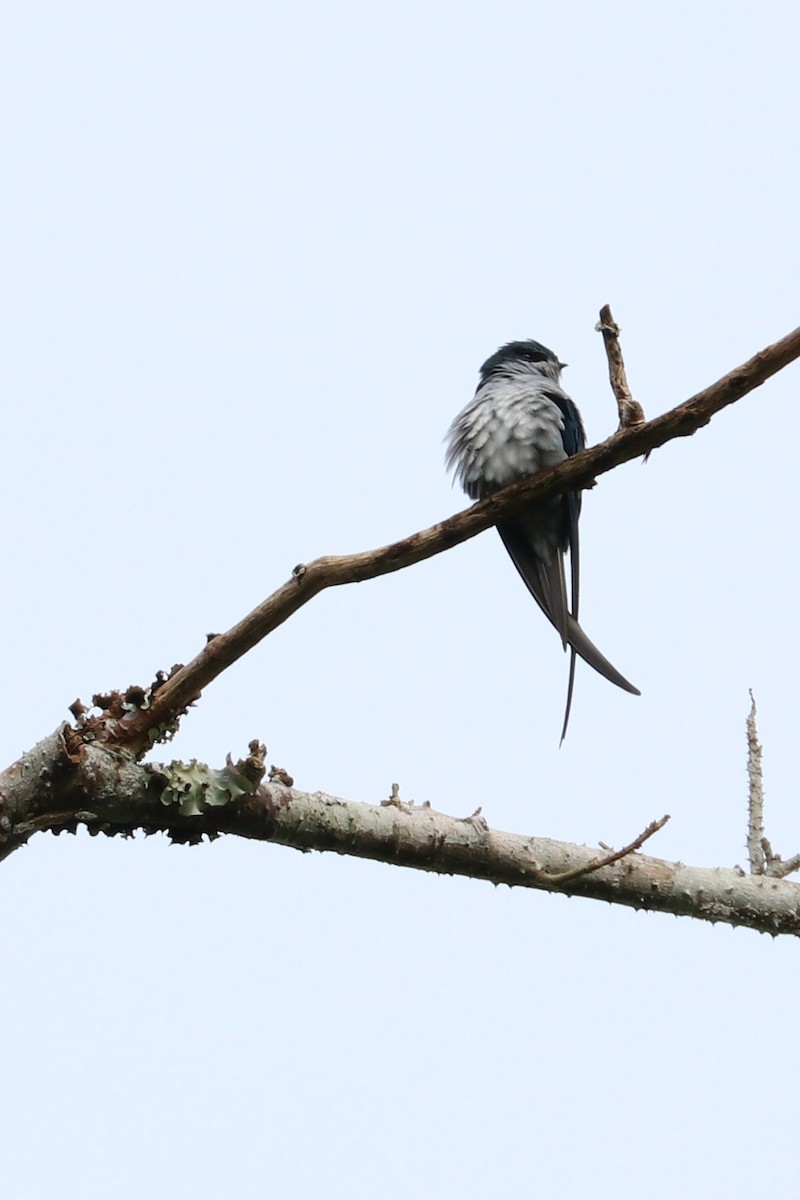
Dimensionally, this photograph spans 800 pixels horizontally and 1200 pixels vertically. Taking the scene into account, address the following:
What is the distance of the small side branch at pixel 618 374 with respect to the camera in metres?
3.27

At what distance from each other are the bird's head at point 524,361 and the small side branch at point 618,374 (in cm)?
196

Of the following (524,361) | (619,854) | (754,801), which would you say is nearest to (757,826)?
(754,801)

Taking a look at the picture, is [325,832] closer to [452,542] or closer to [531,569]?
[452,542]

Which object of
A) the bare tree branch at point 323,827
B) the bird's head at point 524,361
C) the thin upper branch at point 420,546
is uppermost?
the bird's head at point 524,361

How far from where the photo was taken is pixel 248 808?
2.96m

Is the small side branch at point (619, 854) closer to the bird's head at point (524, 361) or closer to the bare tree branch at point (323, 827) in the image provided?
the bare tree branch at point (323, 827)

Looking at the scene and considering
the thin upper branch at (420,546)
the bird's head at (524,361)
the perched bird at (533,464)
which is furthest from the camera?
the bird's head at (524,361)

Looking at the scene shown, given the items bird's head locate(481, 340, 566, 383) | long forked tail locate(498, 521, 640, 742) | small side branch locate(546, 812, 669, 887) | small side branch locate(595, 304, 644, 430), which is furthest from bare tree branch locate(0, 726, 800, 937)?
bird's head locate(481, 340, 566, 383)

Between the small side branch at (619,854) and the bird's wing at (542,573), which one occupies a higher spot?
the bird's wing at (542,573)

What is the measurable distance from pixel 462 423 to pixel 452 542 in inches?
59.6

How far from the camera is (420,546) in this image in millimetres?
3170

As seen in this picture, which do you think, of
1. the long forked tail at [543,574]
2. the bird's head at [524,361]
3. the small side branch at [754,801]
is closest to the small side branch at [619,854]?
the small side branch at [754,801]

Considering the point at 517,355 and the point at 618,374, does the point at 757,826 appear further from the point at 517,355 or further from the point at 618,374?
the point at 517,355

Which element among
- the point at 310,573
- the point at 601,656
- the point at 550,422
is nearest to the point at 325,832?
the point at 310,573
